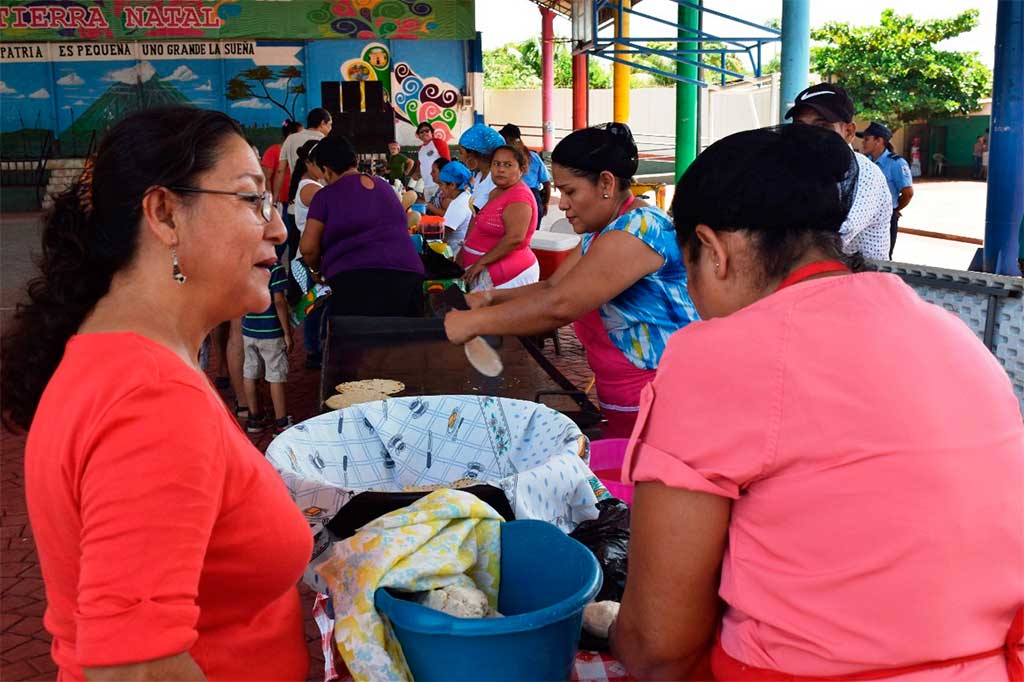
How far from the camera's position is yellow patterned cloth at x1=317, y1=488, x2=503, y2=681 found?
4.18ft

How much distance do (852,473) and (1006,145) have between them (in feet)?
14.5

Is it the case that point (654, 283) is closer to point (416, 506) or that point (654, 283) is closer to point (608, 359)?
point (608, 359)

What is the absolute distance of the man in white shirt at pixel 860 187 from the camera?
11.7 ft

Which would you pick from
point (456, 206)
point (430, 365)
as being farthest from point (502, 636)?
point (456, 206)

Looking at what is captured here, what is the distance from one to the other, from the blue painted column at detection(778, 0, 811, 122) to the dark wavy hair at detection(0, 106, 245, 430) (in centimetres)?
620

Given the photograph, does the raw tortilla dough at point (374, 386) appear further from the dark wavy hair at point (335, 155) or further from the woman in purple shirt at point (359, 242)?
the dark wavy hair at point (335, 155)

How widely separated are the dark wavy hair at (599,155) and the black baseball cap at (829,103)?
143 centimetres

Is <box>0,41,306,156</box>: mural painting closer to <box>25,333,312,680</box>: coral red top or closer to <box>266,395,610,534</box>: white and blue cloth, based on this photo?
<box>266,395,610,534</box>: white and blue cloth

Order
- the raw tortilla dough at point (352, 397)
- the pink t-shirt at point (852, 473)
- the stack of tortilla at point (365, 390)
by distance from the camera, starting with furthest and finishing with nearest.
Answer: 1. the stack of tortilla at point (365, 390)
2. the raw tortilla dough at point (352, 397)
3. the pink t-shirt at point (852, 473)

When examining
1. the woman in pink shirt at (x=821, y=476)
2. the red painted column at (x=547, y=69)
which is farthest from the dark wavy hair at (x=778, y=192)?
the red painted column at (x=547, y=69)

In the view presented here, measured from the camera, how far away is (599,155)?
2734 millimetres

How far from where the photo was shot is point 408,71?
18.0 meters

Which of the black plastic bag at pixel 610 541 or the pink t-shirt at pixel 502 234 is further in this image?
the pink t-shirt at pixel 502 234

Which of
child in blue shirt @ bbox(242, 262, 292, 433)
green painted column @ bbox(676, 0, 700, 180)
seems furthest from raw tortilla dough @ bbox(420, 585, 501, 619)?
green painted column @ bbox(676, 0, 700, 180)
